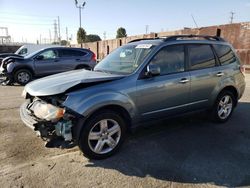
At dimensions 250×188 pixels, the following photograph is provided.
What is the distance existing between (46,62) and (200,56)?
28.7 feet

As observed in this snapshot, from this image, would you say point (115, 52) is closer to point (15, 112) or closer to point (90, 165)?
point (90, 165)

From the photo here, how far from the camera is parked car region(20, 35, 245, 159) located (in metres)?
3.78

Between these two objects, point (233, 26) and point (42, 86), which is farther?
point (233, 26)

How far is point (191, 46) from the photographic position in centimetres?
512

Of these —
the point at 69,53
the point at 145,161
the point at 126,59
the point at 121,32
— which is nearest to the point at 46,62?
the point at 69,53

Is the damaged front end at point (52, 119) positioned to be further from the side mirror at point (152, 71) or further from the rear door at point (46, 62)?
the rear door at point (46, 62)

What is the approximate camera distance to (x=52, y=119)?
3711mm

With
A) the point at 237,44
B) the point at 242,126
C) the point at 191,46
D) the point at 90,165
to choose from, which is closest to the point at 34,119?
the point at 90,165

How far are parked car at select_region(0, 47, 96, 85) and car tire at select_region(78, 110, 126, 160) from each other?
802 centimetres

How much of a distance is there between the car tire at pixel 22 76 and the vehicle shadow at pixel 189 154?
8382mm

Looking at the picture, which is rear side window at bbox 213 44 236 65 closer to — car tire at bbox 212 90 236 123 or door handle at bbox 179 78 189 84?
car tire at bbox 212 90 236 123

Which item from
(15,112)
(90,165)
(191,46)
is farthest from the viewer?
(15,112)

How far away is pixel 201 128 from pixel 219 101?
28.3 inches

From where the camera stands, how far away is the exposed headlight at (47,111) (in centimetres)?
368
